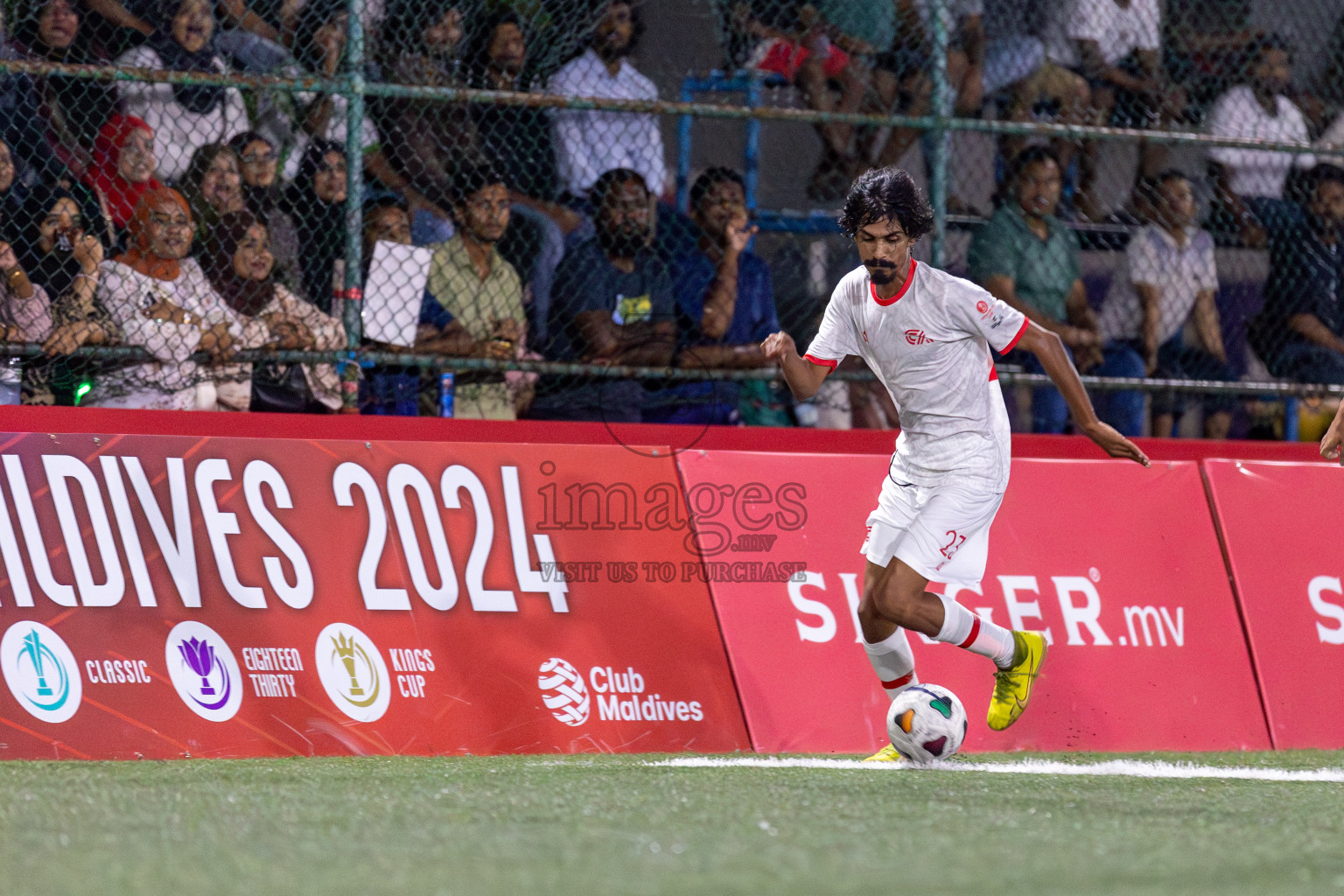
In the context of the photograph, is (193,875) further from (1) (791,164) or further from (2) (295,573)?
(1) (791,164)

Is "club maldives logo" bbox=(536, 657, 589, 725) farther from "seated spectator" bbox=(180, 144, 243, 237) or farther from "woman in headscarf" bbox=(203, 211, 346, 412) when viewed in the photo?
"seated spectator" bbox=(180, 144, 243, 237)

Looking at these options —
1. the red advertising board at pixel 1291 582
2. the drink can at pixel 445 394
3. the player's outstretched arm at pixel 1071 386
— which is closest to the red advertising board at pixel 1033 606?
the red advertising board at pixel 1291 582

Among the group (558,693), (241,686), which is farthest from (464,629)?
(241,686)

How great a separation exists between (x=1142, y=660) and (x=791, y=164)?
345cm

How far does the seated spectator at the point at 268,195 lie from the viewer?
6914mm

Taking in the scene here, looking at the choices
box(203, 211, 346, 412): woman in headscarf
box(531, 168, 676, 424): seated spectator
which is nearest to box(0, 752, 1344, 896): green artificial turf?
box(203, 211, 346, 412): woman in headscarf

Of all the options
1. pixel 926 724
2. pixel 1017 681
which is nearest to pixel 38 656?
pixel 926 724

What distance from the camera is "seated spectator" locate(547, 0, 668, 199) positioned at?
25.1 feet

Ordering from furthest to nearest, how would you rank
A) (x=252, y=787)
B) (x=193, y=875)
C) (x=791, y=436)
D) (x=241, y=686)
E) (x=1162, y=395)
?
1. (x=1162, y=395)
2. (x=791, y=436)
3. (x=241, y=686)
4. (x=252, y=787)
5. (x=193, y=875)

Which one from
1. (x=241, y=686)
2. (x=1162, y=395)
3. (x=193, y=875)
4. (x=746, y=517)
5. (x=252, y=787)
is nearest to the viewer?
(x=193, y=875)

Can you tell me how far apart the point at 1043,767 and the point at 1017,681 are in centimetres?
33

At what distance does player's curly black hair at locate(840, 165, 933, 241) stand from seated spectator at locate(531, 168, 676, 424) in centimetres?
193

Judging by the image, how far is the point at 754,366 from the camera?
738 centimetres

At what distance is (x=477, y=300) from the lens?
720 cm
